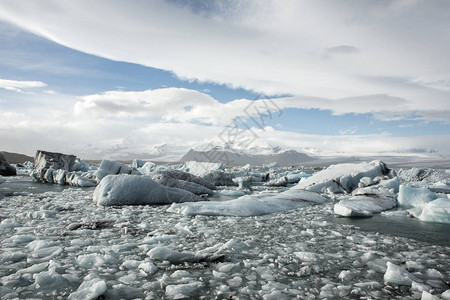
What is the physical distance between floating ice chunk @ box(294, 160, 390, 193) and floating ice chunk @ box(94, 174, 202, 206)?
5239mm

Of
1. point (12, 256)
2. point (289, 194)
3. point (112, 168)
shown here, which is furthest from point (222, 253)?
point (112, 168)

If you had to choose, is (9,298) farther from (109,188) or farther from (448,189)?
(448,189)

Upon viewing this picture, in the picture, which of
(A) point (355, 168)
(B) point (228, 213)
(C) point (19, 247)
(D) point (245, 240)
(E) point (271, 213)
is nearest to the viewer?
(C) point (19, 247)

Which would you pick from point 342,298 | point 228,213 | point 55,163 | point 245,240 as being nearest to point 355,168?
point 228,213

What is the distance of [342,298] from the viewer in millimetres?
2279

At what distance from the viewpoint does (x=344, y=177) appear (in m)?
11.3

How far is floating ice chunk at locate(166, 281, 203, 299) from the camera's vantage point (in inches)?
90.1

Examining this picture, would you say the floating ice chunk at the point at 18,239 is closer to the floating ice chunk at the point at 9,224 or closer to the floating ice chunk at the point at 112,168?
the floating ice chunk at the point at 9,224

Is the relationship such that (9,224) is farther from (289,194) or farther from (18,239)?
(289,194)

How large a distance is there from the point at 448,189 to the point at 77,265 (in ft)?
40.7

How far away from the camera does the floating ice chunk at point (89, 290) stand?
2201 millimetres

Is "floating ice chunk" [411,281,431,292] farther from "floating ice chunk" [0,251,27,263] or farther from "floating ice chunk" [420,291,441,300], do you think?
"floating ice chunk" [0,251,27,263]

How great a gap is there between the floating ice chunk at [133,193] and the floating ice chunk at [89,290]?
5.36 metres

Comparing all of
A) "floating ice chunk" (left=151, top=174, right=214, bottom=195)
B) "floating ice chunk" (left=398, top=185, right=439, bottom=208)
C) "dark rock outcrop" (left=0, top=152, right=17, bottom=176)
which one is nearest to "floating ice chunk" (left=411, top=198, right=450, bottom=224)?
"floating ice chunk" (left=398, top=185, right=439, bottom=208)
